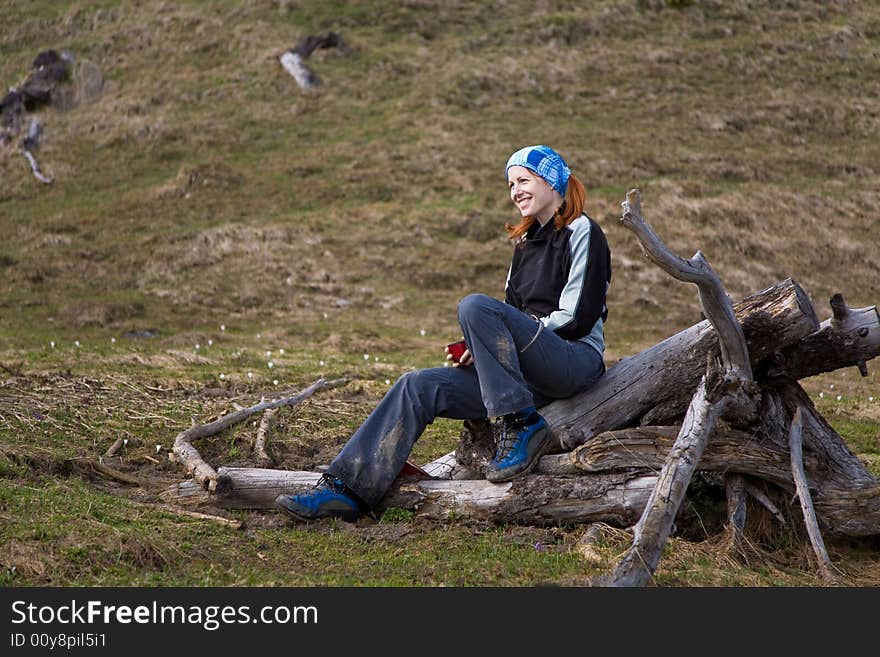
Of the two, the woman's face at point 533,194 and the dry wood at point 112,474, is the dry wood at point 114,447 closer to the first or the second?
the dry wood at point 112,474

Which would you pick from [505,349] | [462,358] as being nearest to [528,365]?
[505,349]

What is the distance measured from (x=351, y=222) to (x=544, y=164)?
17.7 meters

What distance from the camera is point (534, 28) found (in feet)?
121

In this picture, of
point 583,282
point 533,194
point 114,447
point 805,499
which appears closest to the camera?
point 805,499

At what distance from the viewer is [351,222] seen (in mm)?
24281

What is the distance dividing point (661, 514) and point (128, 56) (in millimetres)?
32713

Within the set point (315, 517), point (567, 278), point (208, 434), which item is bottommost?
point (208, 434)

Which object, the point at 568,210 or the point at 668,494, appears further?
the point at 568,210

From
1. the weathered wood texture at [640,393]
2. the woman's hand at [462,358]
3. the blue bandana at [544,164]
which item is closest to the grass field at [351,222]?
the weathered wood texture at [640,393]

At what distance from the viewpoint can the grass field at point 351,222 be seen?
6594 millimetres

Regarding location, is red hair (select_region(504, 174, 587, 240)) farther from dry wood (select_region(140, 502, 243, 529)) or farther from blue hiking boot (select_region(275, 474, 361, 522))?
dry wood (select_region(140, 502, 243, 529))

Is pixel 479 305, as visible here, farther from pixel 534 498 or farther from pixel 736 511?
pixel 736 511

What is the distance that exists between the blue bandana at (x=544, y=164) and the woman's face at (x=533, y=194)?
32mm
